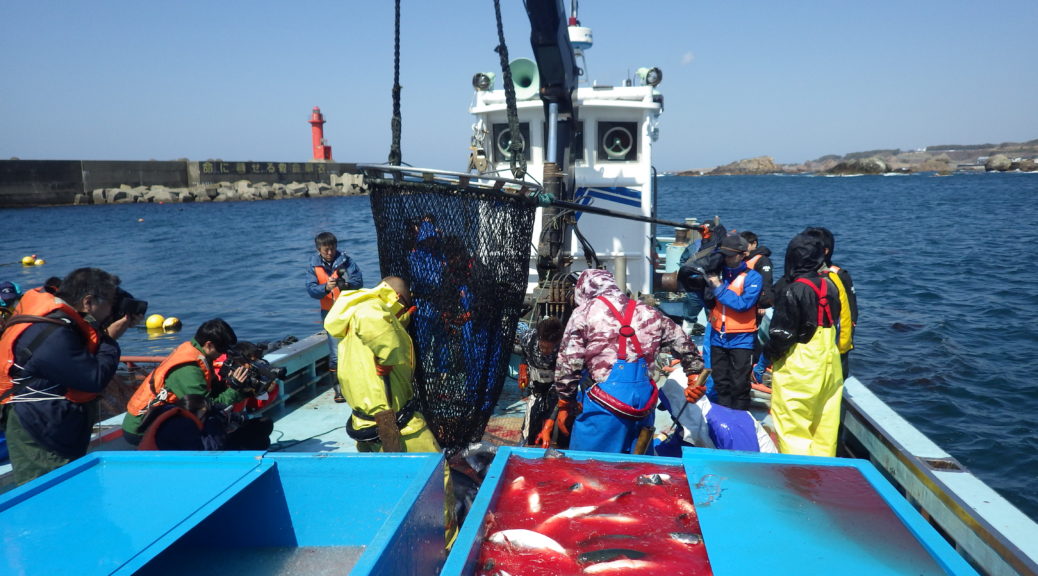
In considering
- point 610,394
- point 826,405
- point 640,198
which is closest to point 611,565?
point 610,394

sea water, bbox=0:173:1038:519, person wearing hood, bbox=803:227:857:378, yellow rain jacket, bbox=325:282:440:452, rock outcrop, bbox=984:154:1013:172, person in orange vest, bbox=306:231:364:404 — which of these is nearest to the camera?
yellow rain jacket, bbox=325:282:440:452

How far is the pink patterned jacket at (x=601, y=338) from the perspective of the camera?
12.6ft

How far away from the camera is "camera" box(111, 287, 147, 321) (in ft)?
11.5

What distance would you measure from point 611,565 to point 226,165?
6356 centimetres

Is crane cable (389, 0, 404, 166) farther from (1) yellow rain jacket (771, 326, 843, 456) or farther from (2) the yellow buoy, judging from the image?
(2) the yellow buoy

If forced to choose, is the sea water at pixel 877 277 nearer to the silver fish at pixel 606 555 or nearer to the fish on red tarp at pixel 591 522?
the fish on red tarp at pixel 591 522

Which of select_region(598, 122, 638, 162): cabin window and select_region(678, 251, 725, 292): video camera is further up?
select_region(598, 122, 638, 162): cabin window

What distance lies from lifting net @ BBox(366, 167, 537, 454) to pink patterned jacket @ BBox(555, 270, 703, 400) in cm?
38

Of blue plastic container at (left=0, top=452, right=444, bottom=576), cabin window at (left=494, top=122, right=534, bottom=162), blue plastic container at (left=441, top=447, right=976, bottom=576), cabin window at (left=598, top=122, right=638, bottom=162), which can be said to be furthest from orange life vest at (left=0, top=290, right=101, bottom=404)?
cabin window at (left=598, top=122, right=638, bottom=162)

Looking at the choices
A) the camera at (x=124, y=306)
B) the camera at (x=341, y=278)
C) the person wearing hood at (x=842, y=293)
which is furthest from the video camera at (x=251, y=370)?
the person wearing hood at (x=842, y=293)

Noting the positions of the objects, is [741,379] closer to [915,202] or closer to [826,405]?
[826,405]

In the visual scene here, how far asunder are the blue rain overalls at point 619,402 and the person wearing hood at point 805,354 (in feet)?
3.20

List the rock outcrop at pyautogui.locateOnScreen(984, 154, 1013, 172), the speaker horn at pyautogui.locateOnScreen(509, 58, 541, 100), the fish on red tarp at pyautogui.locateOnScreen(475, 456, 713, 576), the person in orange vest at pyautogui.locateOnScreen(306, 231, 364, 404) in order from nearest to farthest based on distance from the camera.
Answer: the fish on red tarp at pyautogui.locateOnScreen(475, 456, 713, 576) < the person in orange vest at pyautogui.locateOnScreen(306, 231, 364, 404) < the speaker horn at pyautogui.locateOnScreen(509, 58, 541, 100) < the rock outcrop at pyautogui.locateOnScreen(984, 154, 1013, 172)

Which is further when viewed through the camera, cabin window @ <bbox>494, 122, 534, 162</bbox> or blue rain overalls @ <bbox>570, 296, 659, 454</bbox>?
cabin window @ <bbox>494, 122, 534, 162</bbox>
